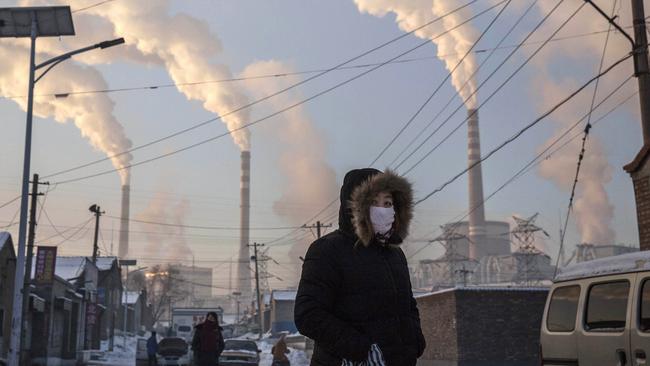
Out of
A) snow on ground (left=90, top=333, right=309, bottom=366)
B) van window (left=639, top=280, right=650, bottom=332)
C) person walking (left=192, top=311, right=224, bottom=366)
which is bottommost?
snow on ground (left=90, top=333, right=309, bottom=366)

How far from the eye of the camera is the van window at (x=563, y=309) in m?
8.05

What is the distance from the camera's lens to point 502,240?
181 meters

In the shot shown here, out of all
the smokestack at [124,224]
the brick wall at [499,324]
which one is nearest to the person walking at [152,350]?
the brick wall at [499,324]

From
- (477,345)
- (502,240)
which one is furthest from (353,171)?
(502,240)

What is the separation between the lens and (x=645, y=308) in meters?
6.88

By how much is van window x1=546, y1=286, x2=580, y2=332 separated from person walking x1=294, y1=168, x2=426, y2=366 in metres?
5.13

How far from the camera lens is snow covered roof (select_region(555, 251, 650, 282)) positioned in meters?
7.19

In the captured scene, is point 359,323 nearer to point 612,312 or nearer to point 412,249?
point 612,312

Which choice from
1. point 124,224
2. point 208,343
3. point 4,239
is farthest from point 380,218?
point 124,224

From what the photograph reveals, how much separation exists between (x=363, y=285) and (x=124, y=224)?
478 ft

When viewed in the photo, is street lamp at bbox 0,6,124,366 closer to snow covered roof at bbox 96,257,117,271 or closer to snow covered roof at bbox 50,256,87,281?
snow covered roof at bbox 50,256,87,281

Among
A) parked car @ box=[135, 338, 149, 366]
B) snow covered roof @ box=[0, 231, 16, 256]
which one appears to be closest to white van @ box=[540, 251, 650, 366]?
parked car @ box=[135, 338, 149, 366]

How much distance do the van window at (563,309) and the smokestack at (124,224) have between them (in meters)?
130

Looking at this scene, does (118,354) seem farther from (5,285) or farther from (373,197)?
(373,197)
